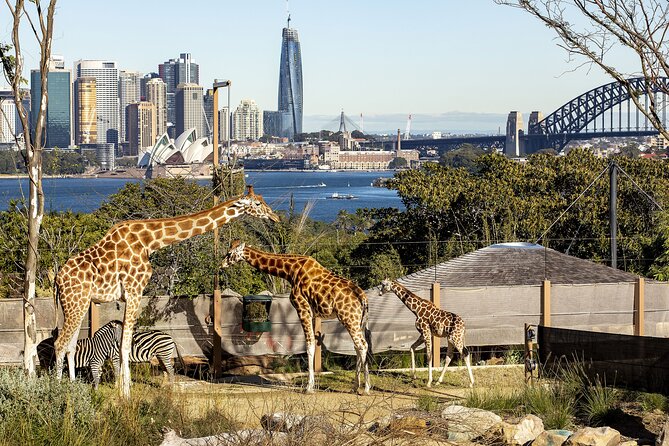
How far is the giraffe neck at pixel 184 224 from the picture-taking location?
13242mm

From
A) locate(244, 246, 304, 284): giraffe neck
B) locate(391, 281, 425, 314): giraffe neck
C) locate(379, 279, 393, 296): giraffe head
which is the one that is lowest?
locate(391, 281, 425, 314): giraffe neck

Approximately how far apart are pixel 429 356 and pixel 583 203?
22.6 meters

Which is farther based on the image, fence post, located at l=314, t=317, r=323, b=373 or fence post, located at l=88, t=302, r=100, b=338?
fence post, located at l=314, t=317, r=323, b=373

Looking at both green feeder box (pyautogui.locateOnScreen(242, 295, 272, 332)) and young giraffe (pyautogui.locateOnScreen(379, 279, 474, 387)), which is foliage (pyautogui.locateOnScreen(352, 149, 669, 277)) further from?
young giraffe (pyautogui.locateOnScreen(379, 279, 474, 387))

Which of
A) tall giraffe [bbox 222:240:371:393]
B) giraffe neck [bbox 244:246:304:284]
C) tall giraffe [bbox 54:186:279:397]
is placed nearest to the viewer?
tall giraffe [bbox 54:186:279:397]

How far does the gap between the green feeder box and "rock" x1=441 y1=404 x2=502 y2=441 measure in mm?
5208

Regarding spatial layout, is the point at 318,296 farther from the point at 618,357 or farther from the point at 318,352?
the point at 618,357

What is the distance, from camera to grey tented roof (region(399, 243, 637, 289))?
18031mm

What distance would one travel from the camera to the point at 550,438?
33.7ft

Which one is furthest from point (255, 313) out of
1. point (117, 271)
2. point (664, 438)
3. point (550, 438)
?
point (664, 438)

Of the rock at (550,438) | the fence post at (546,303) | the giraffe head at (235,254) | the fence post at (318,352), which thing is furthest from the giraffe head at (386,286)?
the rock at (550,438)

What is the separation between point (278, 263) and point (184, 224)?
1728mm

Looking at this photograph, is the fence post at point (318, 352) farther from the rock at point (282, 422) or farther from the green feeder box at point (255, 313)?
Answer: the rock at point (282, 422)

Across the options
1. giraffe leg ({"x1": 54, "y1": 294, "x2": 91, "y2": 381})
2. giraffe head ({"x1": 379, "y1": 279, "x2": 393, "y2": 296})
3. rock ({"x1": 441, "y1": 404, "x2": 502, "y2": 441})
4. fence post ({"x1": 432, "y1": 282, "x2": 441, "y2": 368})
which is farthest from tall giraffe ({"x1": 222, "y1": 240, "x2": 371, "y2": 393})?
rock ({"x1": 441, "y1": 404, "x2": 502, "y2": 441})
